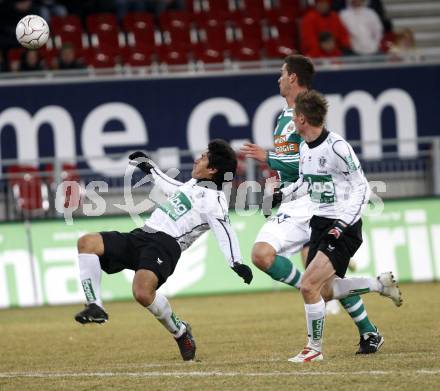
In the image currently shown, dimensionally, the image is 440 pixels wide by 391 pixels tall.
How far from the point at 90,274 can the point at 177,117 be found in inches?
407

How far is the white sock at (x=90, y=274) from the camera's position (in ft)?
29.5

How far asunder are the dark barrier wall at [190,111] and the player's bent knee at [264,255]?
8747mm

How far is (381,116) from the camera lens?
19.7m

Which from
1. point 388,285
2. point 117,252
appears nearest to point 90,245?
point 117,252

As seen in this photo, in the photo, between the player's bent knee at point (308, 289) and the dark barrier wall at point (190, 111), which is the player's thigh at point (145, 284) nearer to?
the player's bent knee at point (308, 289)

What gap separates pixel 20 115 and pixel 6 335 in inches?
263

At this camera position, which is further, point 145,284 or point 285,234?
point 285,234

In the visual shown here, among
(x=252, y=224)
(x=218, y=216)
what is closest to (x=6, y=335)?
(x=218, y=216)

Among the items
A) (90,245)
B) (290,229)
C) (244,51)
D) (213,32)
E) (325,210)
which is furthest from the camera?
(213,32)

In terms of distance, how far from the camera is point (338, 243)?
884cm

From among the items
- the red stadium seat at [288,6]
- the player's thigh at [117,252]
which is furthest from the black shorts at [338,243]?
the red stadium seat at [288,6]

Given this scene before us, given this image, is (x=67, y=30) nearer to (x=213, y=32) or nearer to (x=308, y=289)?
(x=213, y=32)

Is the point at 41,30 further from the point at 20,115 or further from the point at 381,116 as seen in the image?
the point at 381,116

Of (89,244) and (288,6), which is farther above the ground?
(288,6)
